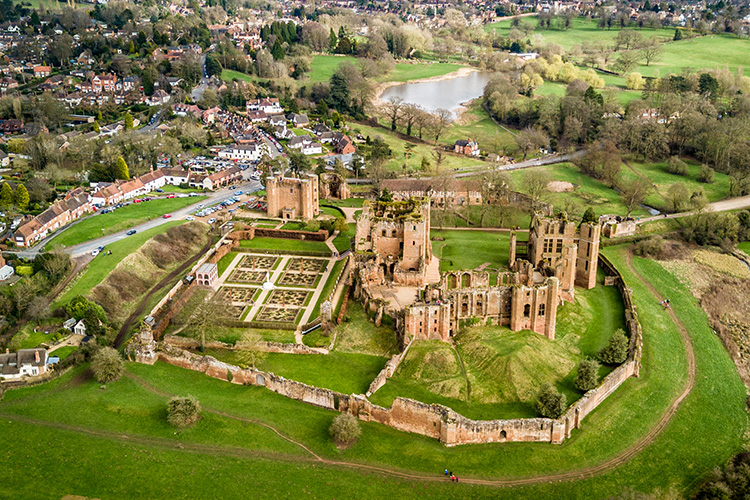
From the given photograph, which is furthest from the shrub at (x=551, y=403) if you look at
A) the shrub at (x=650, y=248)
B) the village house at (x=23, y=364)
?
the village house at (x=23, y=364)

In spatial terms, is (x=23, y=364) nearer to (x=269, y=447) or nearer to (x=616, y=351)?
(x=269, y=447)

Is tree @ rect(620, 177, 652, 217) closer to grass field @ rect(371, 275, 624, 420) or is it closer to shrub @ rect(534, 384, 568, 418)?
grass field @ rect(371, 275, 624, 420)

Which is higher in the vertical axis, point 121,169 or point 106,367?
point 121,169

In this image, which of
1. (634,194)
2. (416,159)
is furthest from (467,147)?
(634,194)

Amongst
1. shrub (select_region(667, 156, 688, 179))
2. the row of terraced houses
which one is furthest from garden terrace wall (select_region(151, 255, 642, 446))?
shrub (select_region(667, 156, 688, 179))

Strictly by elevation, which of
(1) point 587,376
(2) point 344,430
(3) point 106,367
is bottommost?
(2) point 344,430
